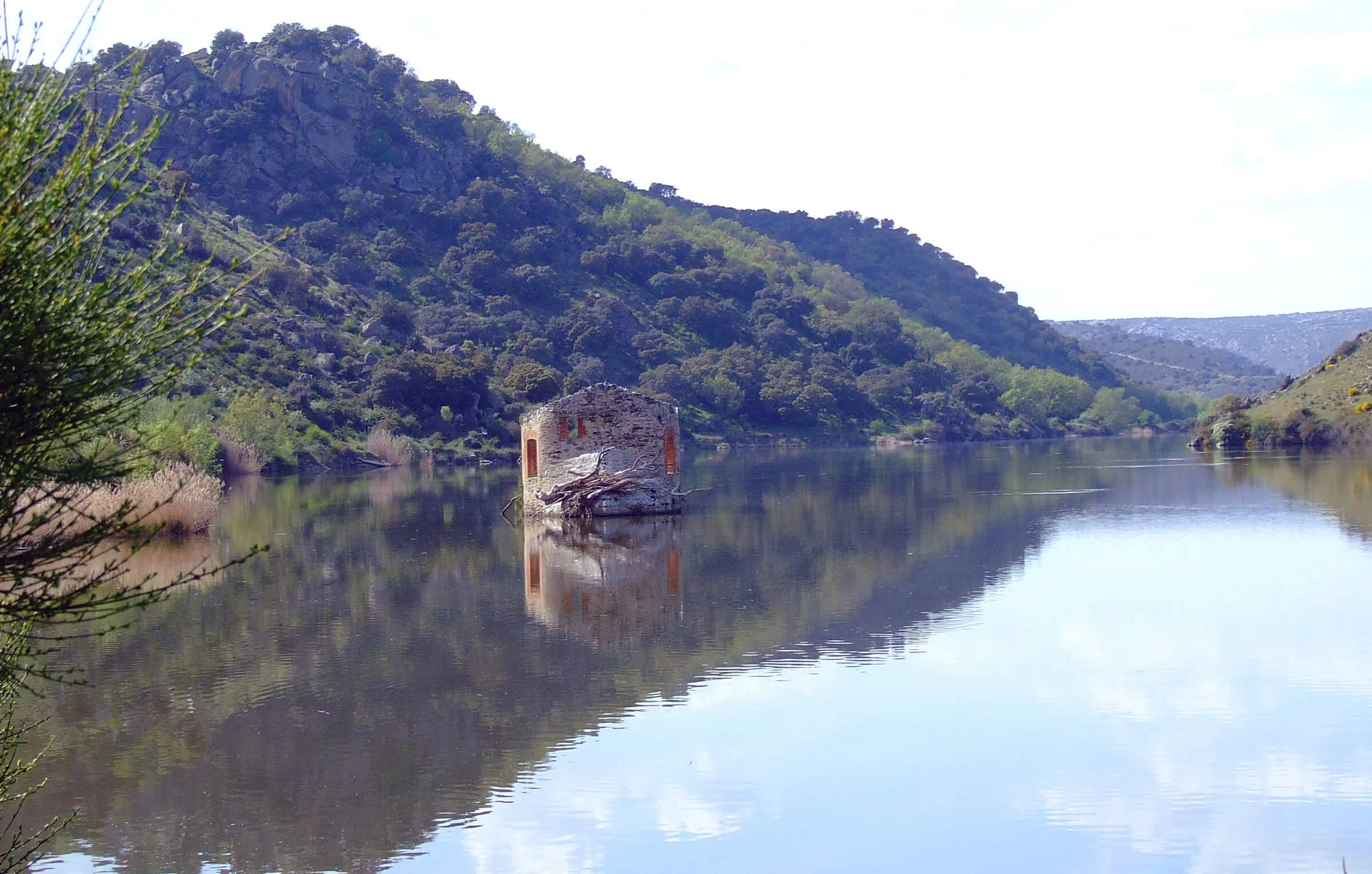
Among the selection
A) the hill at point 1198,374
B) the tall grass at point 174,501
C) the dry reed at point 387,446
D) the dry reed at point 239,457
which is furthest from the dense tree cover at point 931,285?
the tall grass at point 174,501

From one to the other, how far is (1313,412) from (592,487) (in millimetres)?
46026

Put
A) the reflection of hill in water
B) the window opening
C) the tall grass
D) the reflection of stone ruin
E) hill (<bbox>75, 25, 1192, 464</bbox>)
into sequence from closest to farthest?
1. the reflection of stone ruin
2. the tall grass
3. the reflection of hill in water
4. the window opening
5. hill (<bbox>75, 25, 1192, 464</bbox>)

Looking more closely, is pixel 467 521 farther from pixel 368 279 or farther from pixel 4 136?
pixel 368 279

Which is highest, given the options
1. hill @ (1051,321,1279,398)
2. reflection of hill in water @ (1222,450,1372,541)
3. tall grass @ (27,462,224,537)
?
hill @ (1051,321,1279,398)

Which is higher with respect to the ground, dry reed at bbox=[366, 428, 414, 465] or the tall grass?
dry reed at bbox=[366, 428, 414, 465]

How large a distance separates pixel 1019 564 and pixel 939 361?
9395 cm

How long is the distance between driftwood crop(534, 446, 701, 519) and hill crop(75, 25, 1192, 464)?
94.6 feet

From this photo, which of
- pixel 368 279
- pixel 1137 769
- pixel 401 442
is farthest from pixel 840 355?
pixel 1137 769

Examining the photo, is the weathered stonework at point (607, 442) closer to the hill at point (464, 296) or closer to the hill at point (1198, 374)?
the hill at point (464, 296)

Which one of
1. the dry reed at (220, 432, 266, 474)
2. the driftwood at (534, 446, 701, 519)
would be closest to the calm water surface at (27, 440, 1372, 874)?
the driftwood at (534, 446, 701, 519)

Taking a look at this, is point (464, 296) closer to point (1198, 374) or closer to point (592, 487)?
point (592, 487)

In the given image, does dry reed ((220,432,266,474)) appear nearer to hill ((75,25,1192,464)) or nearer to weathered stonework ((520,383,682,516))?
hill ((75,25,1192,464))

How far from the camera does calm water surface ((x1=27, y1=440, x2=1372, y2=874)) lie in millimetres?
10094

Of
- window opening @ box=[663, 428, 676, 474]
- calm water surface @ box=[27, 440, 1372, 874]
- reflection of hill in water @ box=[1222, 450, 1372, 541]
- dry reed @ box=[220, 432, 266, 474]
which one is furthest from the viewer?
dry reed @ box=[220, 432, 266, 474]
